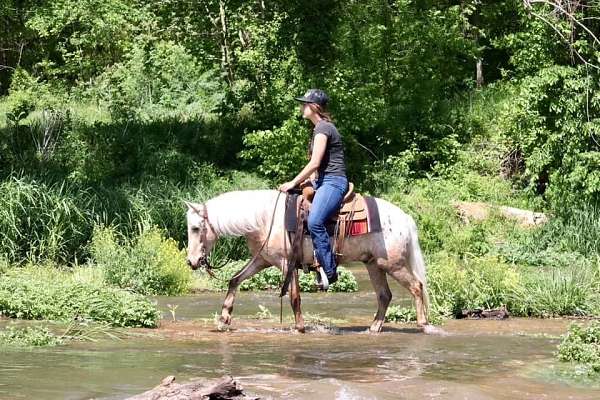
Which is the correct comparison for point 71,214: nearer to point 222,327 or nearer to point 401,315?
point 222,327

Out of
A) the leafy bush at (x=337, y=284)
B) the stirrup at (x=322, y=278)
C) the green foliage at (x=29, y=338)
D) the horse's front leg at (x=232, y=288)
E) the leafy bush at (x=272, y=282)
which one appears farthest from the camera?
the leafy bush at (x=272, y=282)

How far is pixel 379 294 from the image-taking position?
11.8 m

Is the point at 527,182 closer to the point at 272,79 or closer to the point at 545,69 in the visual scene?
the point at 545,69

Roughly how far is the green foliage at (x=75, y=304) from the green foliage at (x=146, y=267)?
7.80 feet

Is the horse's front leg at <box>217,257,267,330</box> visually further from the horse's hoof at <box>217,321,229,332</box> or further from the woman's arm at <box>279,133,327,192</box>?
the woman's arm at <box>279,133,327,192</box>

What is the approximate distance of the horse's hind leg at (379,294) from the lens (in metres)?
11.6

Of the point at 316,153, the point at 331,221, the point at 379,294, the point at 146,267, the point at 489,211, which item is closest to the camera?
the point at 316,153

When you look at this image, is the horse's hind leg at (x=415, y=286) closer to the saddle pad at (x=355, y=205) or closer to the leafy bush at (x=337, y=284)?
the saddle pad at (x=355, y=205)

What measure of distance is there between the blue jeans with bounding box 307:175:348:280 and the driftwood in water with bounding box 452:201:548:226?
1034 cm

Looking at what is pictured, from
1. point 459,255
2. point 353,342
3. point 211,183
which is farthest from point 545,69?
point 353,342

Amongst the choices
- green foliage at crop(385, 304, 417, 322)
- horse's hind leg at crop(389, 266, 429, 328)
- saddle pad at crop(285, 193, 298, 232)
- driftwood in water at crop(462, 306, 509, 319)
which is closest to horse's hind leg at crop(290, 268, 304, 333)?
saddle pad at crop(285, 193, 298, 232)

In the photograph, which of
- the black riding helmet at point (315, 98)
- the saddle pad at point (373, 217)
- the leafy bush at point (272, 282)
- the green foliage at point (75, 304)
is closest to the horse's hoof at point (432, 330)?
the saddle pad at point (373, 217)

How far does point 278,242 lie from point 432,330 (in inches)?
79.0

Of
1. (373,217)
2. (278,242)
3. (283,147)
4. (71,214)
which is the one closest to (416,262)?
(373,217)
